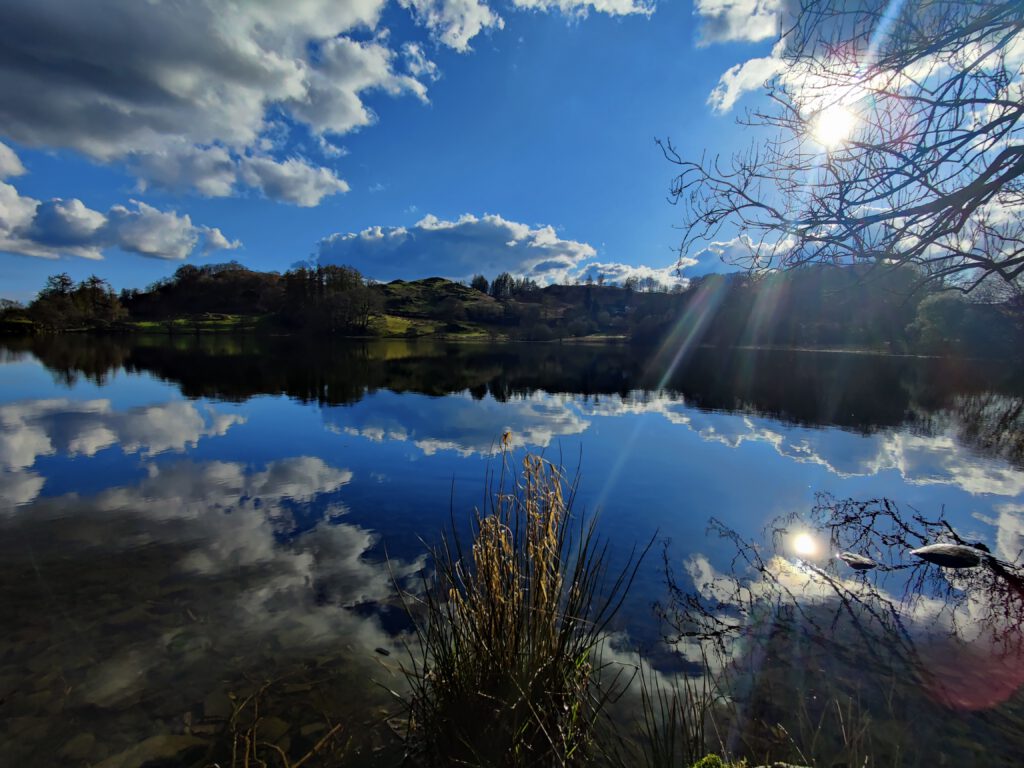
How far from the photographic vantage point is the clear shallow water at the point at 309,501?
541 cm

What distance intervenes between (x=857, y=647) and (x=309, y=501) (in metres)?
10.7

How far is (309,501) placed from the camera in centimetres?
1152

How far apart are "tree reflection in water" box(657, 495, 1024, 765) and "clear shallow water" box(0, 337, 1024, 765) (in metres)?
0.25

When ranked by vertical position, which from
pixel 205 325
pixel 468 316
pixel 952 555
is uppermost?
pixel 468 316

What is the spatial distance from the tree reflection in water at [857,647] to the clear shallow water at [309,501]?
254 millimetres

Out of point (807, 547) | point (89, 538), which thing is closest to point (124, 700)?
point (89, 538)

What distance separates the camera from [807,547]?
31.7 feet

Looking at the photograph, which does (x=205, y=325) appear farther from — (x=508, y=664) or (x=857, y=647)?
(x=857, y=647)

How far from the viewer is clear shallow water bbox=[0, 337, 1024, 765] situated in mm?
5410

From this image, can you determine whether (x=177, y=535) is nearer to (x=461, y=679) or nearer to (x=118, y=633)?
(x=118, y=633)

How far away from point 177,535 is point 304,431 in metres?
10.6

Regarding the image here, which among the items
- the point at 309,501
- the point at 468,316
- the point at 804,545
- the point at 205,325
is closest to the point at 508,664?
the point at 804,545

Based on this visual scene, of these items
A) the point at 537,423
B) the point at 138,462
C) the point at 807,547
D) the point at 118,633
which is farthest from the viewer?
the point at 537,423

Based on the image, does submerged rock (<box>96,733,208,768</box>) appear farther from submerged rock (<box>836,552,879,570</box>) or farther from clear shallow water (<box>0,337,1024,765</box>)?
submerged rock (<box>836,552,879,570</box>)
